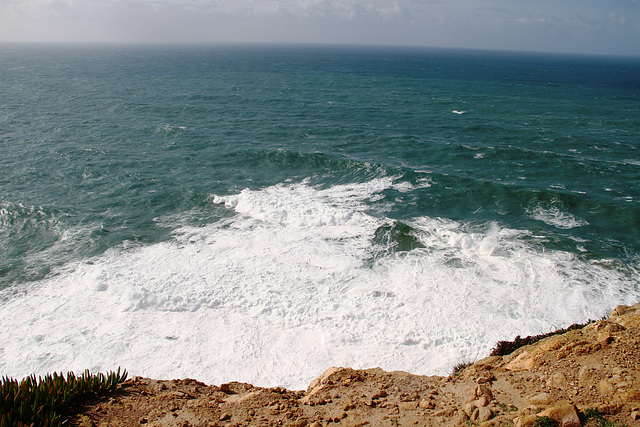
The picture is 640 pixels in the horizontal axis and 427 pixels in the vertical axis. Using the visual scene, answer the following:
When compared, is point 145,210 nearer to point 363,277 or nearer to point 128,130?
point 363,277

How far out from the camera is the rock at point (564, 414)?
9.73 m

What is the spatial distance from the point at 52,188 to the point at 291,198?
22056mm

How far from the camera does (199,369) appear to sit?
1869cm

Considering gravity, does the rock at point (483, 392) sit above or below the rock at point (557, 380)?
below

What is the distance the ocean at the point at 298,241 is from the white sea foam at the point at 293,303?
0.37 ft

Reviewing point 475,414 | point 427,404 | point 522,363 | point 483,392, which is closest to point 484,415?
point 475,414

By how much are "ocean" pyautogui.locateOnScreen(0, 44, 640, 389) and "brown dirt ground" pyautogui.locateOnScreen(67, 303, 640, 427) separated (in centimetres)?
535

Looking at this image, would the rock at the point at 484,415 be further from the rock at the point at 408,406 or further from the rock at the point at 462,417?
the rock at the point at 408,406

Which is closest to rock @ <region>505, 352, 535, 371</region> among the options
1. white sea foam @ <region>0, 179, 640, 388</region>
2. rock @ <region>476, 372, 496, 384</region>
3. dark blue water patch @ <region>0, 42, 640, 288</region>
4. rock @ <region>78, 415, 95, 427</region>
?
rock @ <region>476, 372, 496, 384</region>

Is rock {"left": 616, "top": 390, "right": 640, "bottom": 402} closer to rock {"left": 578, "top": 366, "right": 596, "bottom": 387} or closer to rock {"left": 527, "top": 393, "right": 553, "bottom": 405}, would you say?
rock {"left": 578, "top": 366, "right": 596, "bottom": 387}

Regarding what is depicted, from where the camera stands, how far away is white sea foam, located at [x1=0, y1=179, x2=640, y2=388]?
19203mm

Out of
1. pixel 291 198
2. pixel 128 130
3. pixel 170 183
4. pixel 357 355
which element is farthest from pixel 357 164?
pixel 128 130

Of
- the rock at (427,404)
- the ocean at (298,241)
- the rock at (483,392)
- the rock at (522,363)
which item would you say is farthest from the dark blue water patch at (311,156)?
the rock at (427,404)

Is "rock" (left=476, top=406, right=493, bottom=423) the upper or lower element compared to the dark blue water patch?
lower
